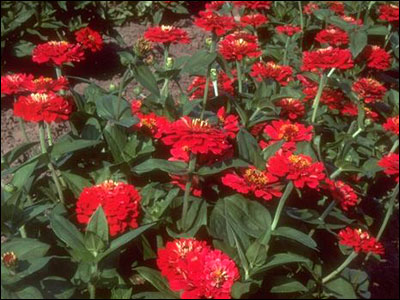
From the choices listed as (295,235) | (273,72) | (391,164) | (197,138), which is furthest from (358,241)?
(273,72)

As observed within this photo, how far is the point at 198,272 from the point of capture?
126 cm

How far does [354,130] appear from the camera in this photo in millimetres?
2756

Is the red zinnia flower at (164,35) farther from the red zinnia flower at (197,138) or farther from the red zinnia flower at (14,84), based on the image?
the red zinnia flower at (197,138)

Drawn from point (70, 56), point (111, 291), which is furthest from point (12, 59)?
point (111, 291)

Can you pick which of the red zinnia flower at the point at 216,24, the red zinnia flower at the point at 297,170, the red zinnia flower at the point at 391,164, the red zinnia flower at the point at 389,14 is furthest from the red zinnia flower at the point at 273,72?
the red zinnia flower at the point at 389,14

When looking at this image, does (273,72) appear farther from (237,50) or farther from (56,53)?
(56,53)

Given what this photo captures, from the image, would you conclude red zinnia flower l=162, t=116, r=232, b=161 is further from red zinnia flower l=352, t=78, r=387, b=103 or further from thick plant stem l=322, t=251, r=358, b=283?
red zinnia flower l=352, t=78, r=387, b=103

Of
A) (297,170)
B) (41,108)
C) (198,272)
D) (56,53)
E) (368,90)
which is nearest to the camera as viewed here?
(198,272)

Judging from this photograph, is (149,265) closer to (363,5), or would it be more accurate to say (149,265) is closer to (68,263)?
(68,263)

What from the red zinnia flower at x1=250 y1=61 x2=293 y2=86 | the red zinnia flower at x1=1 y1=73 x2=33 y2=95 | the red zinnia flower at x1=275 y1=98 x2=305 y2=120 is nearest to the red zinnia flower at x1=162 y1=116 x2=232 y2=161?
the red zinnia flower at x1=1 y1=73 x2=33 y2=95

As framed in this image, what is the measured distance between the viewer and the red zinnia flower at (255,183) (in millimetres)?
1614

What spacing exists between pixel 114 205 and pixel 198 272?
300 millimetres

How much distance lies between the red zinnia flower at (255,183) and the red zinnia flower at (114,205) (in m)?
0.30

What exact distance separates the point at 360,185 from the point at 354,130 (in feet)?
0.93
